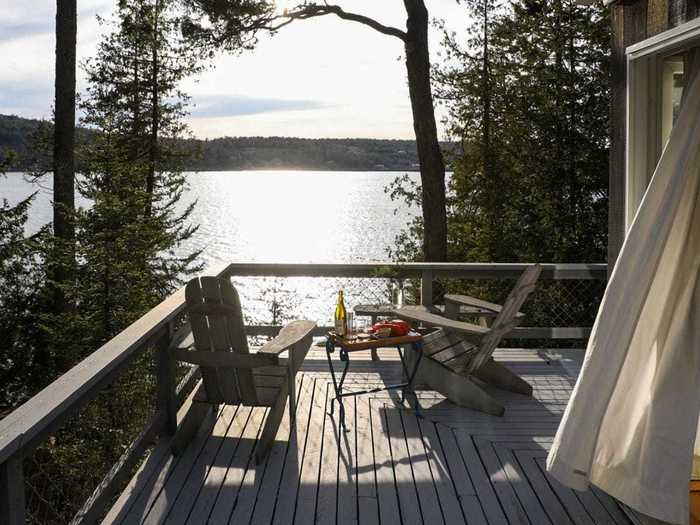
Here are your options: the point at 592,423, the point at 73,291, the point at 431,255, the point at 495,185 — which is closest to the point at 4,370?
the point at 73,291

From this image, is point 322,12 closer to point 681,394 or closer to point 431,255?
point 431,255

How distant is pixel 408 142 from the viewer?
18.6 metres

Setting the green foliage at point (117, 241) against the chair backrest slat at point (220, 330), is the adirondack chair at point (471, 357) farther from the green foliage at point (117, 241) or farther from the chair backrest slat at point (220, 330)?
the green foliage at point (117, 241)

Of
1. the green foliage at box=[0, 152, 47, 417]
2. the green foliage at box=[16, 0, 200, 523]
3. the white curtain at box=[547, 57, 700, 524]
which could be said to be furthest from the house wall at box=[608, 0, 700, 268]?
the green foliage at box=[0, 152, 47, 417]

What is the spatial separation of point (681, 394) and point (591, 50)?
11273 mm

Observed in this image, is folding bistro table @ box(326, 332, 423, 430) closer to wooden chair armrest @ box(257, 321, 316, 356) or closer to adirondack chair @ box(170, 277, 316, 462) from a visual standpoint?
wooden chair armrest @ box(257, 321, 316, 356)

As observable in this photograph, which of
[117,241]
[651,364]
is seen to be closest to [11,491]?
[651,364]

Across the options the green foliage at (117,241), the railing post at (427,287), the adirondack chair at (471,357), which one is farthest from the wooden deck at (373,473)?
the green foliage at (117,241)

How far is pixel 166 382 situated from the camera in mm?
3852

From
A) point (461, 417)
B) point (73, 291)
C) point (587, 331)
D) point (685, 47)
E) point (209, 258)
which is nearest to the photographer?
point (685, 47)

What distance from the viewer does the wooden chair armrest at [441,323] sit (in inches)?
171

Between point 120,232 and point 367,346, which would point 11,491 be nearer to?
point 367,346

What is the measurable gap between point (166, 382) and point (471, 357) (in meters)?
1.77

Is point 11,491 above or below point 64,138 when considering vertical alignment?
below
